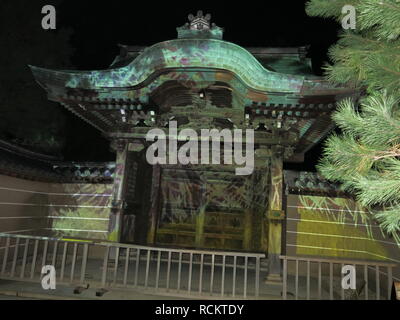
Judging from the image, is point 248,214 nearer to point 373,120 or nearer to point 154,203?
point 154,203

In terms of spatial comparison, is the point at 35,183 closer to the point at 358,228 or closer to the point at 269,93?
the point at 269,93

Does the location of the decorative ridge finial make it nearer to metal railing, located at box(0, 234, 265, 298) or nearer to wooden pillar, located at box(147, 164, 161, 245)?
wooden pillar, located at box(147, 164, 161, 245)

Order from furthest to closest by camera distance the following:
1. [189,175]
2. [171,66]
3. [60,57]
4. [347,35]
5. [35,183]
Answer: [60,57] → [189,175] → [35,183] → [171,66] → [347,35]

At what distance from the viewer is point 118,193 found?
766 cm

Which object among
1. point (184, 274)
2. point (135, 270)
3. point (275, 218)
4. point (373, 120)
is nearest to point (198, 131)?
point (275, 218)

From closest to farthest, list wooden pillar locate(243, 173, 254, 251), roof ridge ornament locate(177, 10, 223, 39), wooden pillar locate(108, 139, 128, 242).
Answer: roof ridge ornament locate(177, 10, 223, 39) < wooden pillar locate(108, 139, 128, 242) < wooden pillar locate(243, 173, 254, 251)

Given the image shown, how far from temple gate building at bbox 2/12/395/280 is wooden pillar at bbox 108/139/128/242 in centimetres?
3

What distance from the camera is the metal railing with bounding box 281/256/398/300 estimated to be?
4758 mm

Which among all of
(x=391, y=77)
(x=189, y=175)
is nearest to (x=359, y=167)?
(x=391, y=77)

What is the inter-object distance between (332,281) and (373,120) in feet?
11.0

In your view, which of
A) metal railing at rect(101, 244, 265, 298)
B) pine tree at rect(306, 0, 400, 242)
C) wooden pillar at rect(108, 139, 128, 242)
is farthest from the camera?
wooden pillar at rect(108, 139, 128, 242)

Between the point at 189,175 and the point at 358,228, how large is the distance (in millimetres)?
4912

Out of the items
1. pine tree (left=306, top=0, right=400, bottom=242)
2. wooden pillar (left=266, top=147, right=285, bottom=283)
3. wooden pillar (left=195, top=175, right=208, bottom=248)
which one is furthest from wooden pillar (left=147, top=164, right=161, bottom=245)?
pine tree (left=306, top=0, right=400, bottom=242)

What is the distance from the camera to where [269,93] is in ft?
19.9
